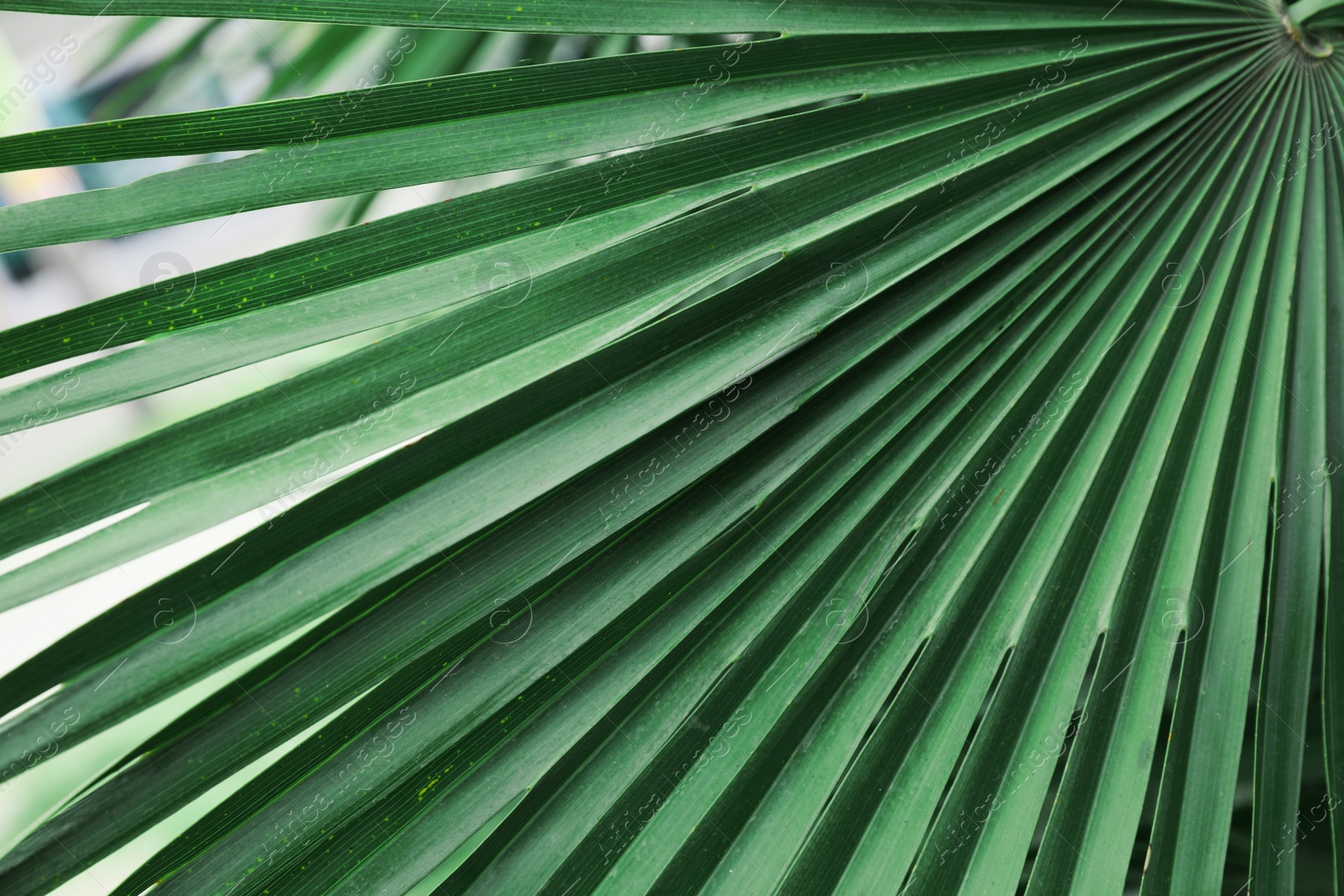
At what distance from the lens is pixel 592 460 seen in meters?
0.55

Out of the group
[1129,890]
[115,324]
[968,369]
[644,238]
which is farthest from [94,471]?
[1129,890]

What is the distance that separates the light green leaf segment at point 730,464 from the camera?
491 mm

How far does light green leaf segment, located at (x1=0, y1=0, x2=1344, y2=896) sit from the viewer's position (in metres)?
0.49

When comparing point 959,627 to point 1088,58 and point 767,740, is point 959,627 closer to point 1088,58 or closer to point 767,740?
point 767,740

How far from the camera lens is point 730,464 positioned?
2.09ft

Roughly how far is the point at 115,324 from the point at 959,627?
2.11 ft

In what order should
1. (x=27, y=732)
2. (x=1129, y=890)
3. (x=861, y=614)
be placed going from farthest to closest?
(x=1129, y=890) → (x=861, y=614) → (x=27, y=732)

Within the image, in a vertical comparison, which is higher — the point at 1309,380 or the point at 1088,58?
the point at 1088,58

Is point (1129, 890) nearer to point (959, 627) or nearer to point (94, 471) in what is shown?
point (959, 627)

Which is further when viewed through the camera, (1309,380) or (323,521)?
(1309,380)

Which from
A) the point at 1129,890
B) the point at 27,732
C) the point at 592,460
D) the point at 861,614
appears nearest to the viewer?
the point at 27,732

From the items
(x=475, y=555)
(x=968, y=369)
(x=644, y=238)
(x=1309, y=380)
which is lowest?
(x=1309, y=380)

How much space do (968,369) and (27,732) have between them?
0.68 meters

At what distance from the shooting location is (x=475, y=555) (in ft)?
1.83
